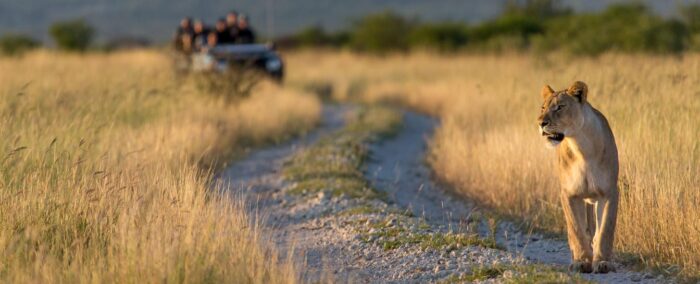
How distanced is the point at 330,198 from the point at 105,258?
4470 millimetres

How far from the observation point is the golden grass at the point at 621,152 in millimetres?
7699

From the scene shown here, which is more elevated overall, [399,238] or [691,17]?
[691,17]

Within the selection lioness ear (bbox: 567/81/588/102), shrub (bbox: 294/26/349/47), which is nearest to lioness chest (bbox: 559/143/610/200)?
lioness ear (bbox: 567/81/588/102)

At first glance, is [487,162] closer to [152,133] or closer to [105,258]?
[152,133]

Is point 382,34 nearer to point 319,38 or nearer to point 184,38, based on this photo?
point 319,38

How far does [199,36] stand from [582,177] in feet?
63.2

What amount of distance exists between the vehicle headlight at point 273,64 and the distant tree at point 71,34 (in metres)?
28.9

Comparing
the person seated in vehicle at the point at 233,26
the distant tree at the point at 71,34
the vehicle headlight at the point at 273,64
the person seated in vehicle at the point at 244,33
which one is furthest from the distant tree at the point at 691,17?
the distant tree at the point at 71,34

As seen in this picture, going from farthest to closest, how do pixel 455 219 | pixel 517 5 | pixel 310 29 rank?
pixel 310 29 < pixel 517 5 < pixel 455 219

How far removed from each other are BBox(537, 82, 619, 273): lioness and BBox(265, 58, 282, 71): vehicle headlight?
1832cm

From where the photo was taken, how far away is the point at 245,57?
960 inches

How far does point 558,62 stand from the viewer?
764 inches

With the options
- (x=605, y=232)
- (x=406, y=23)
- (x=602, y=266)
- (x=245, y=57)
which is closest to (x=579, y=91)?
(x=605, y=232)

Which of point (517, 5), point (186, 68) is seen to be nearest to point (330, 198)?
point (186, 68)
